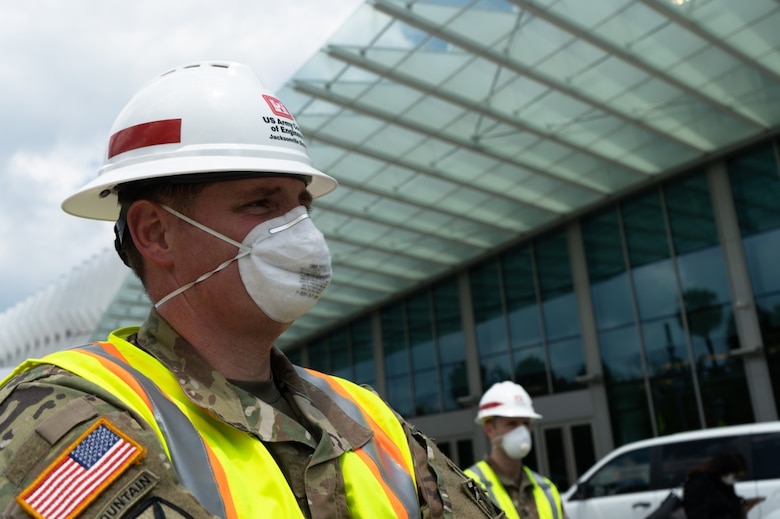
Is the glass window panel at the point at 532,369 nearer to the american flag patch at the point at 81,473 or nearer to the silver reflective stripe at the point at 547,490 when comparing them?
the silver reflective stripe at the point at 547,490

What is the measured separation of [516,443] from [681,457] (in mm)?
4552

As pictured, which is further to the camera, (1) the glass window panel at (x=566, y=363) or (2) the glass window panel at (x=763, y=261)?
(1) the glass window panel at (x=566, y=363)

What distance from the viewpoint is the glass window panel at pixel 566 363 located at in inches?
773

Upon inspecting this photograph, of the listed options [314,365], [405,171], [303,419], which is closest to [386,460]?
[303,419]

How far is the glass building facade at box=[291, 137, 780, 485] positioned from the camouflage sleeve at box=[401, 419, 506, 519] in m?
16.1

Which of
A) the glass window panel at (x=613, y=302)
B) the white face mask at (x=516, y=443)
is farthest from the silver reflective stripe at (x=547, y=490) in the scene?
the glass window panel at (x=613, y=302)

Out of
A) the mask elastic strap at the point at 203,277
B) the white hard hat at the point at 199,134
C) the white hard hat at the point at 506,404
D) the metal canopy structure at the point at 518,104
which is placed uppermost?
the metal canopy structure at the point at 518,104

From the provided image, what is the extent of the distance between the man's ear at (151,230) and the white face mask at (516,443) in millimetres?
4253

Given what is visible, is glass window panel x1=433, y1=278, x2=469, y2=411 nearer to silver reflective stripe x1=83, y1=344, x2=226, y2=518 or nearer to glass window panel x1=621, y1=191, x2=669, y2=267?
glass window panel x1=621, y1=191, x2=669, y2=267

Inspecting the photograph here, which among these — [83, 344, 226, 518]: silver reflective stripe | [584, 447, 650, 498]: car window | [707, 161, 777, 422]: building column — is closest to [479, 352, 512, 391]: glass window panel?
[707, 161, 777, 422]: building column

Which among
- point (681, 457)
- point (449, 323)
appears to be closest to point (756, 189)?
point (681, 457)

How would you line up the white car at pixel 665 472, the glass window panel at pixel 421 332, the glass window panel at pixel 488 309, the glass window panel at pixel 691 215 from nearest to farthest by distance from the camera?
the white car at pixel 665 472 < the glass window panel at pixel 691 215 < the glass window panel at pixel 488 309 < the glass window panel at pixel 421 332

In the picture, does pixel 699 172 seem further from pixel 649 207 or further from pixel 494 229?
pixel 494 229

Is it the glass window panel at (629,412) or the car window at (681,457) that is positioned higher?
the glass window panel at (629,412)
